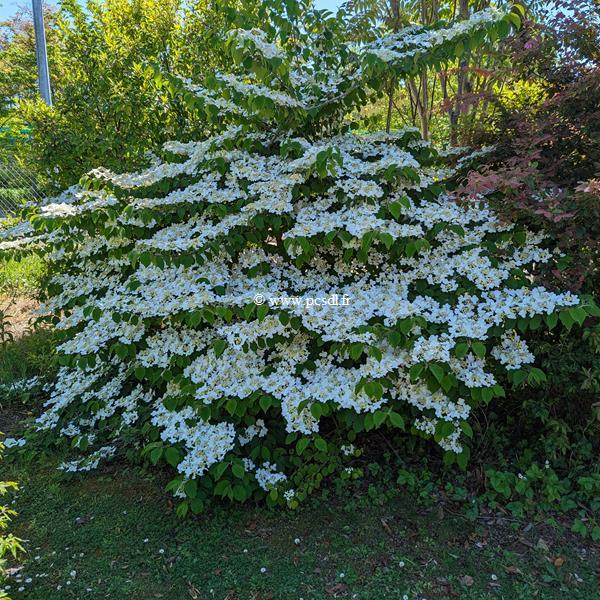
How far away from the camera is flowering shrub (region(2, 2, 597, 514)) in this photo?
2.21 metres

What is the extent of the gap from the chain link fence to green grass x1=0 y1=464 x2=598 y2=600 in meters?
6.28

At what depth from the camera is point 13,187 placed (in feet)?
27.5

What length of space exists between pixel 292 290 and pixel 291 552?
1124 mm

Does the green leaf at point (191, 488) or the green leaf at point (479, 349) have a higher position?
the green leaf at point (479, 349)

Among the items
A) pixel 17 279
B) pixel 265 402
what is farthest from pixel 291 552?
pixel 17 279

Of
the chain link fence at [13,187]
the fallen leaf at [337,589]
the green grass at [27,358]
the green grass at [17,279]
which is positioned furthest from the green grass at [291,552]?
the chain link fence at [13,187]

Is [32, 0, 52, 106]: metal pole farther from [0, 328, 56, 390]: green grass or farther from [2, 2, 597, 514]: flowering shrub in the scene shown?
[2, 2, 597, 514]: flowering shrub

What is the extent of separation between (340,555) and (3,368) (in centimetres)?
300

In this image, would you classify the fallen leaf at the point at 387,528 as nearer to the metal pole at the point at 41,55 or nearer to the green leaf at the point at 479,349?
the green leaf at the point at 479,349

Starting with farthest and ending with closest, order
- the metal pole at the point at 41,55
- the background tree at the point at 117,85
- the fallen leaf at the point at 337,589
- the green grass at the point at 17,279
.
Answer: the metal pole at the point at 41,55 → the green grass at the point at 17,279 → the background tree at the point at 117,85 → the fallen leaf at the point at 337,589

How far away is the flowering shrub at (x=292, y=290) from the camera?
2.21 m

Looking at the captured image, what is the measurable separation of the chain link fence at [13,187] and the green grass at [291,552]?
20.6 ft

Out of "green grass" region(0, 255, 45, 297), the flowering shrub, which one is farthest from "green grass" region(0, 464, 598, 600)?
"green grass" region(0, 255, 45, 297)

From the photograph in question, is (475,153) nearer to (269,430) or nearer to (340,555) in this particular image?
(269,430)
